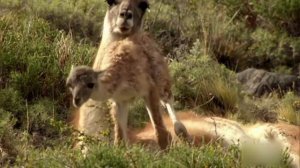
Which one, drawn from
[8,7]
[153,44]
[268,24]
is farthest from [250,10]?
[153,44]

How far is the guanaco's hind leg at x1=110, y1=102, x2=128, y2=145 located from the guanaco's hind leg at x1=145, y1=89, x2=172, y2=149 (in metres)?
0.23

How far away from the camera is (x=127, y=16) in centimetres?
939

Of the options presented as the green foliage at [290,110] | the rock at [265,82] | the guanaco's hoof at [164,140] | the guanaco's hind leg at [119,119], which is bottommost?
the green foliage at [290,110]

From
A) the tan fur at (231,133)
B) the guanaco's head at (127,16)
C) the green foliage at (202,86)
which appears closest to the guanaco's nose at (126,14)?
the guanaco's head at (127,16)

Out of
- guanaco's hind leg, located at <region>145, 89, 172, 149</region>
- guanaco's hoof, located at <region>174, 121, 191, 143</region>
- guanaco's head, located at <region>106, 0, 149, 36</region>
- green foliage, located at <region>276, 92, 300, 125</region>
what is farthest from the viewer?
green foliage, located at <region>276, 92, 300, 125</region>

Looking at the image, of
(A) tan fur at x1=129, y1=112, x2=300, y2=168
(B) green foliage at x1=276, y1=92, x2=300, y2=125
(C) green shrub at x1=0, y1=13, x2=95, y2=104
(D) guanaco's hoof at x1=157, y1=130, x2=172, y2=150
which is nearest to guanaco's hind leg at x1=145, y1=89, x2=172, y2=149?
(D) guanaco's hoof at x1=157, y1=130, x2=172, y2=150

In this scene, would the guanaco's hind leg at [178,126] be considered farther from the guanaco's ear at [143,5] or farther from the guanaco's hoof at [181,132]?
the guanaco's ear at [143,5]

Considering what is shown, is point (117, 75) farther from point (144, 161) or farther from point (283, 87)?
point (283, 87)

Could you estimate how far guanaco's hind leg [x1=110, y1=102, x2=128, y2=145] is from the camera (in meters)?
8.37

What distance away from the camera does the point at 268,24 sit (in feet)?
53.4

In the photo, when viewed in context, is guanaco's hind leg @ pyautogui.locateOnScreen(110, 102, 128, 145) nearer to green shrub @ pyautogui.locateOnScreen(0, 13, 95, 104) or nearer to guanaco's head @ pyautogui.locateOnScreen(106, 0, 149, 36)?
guanaco's head @ pyautogui.locateOnScreen(106, 0, 149, 36)

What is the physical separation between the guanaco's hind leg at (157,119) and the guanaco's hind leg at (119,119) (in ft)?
0.74

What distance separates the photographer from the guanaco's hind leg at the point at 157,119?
8242mm

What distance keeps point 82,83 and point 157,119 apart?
1.01 metres
